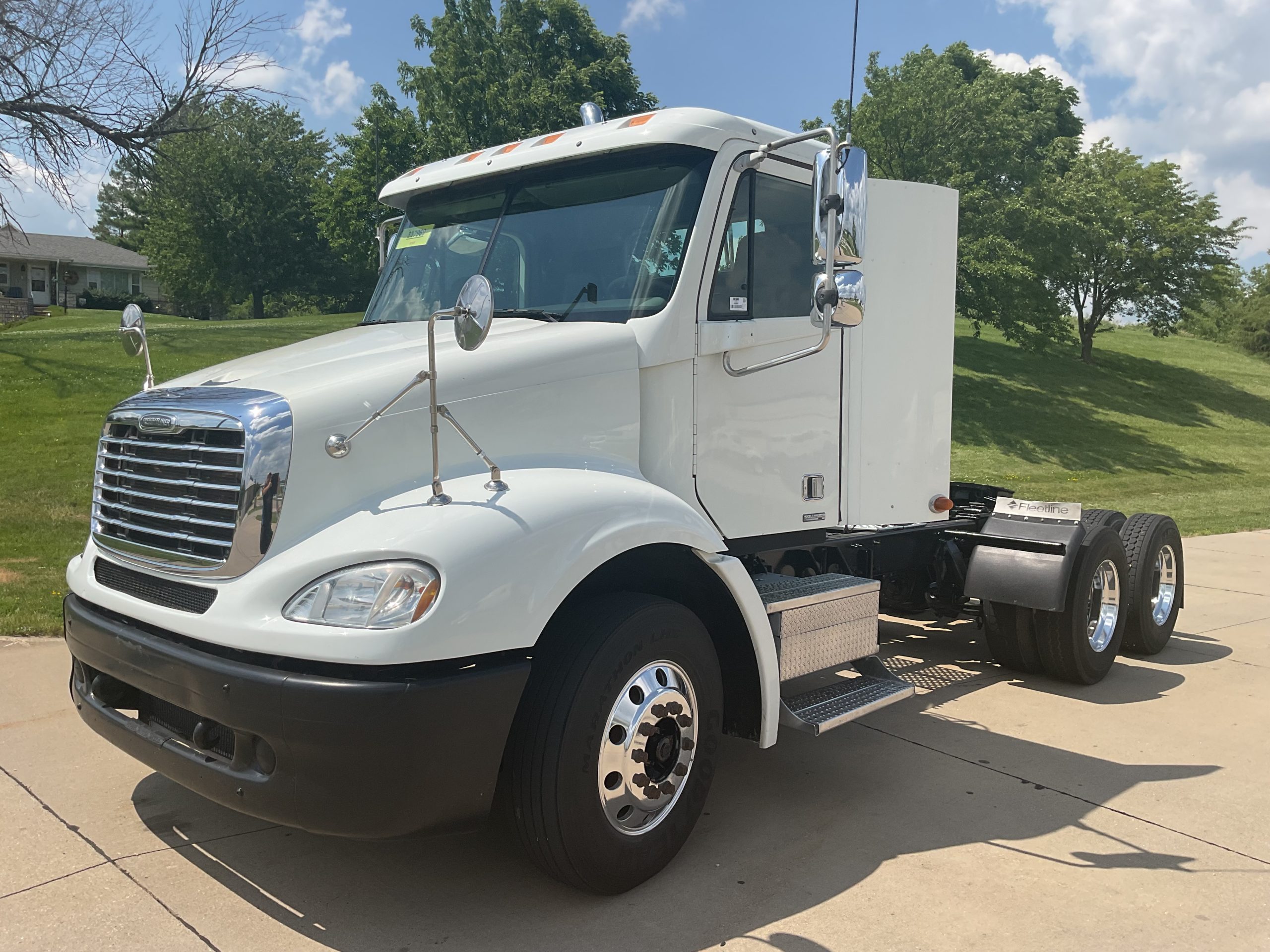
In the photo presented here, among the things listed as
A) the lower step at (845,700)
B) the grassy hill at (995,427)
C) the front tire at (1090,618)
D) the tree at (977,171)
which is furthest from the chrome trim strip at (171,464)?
the tree at (977,171)

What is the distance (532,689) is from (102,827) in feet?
6.45

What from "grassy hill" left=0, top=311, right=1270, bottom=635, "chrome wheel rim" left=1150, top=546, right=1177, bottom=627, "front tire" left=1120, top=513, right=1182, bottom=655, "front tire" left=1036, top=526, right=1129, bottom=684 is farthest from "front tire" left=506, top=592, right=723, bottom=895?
"grassy hill" left=0, top=311, right=1270, bottom=635

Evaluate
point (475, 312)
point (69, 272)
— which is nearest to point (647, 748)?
point (475, 312)

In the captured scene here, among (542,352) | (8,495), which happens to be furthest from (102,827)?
(8,495)

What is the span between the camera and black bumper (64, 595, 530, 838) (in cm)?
282

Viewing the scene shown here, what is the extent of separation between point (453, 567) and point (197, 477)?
1.00 m

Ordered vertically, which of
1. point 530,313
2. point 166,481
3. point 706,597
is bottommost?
point 706,597

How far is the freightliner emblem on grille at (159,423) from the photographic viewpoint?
337cm

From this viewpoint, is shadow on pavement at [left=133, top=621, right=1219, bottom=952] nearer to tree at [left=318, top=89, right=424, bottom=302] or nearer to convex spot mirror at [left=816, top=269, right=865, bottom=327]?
convex spot mirror at [left=816, top=269, right=865, bottom=327]

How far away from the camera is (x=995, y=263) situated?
2241 centimetres

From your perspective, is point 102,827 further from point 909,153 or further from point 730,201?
point 909,153

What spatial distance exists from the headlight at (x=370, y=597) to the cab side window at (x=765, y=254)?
5.76 feet

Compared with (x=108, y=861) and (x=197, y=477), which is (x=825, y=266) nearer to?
(x=197, y=477)

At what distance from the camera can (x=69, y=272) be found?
5747 centimetres
